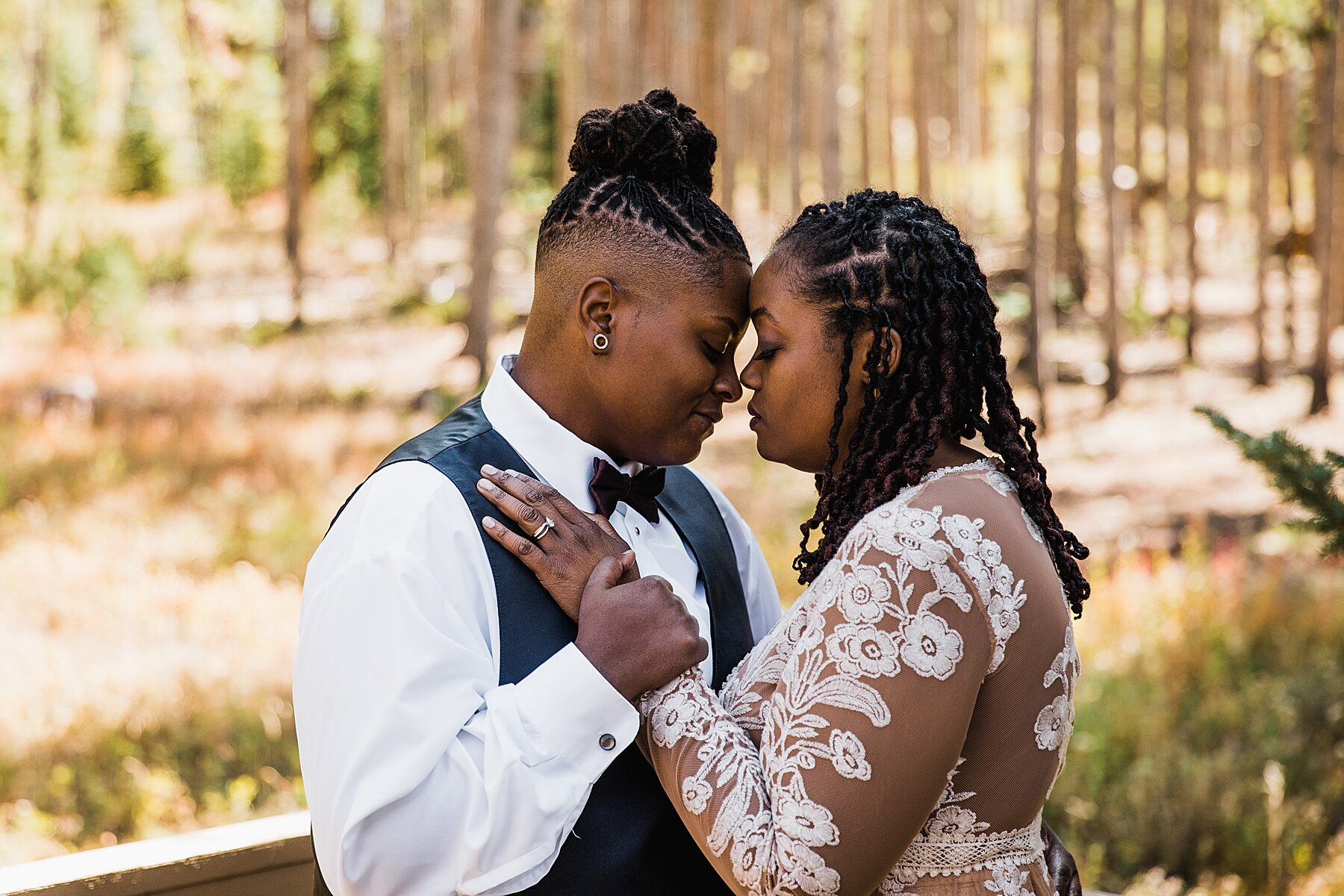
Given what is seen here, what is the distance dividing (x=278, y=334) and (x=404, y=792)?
14.7 metres

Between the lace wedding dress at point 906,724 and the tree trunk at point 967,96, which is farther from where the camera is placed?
the tree trunk at point 967,96

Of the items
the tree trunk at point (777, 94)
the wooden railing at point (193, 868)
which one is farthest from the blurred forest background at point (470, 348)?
the wooden railing at point (193, 868)

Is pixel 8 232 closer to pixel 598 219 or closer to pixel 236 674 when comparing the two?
pixel 236 674

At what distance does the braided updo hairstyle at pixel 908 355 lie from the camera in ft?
6.15

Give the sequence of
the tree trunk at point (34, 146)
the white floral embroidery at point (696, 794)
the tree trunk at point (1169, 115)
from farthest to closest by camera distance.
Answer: the tree trunk at point (1169, 115) < the tree trunk at point (34, 146) < the white floral embroidery at point (696, 794)

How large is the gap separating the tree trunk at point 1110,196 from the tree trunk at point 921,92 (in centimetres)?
397

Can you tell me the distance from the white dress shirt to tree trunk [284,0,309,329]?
557 inches

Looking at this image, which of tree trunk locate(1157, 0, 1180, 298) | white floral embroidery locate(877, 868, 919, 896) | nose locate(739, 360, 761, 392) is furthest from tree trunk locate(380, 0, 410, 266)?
white floral embroidery locate(877, 868, 919, 896)

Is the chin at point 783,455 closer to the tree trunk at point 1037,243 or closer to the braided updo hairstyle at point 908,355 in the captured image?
the braided updo hairstyle at point 908,355

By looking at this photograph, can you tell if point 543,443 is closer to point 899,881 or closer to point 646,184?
point 646,184

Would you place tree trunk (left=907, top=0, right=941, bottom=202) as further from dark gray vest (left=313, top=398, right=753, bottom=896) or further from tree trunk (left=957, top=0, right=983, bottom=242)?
dark gray vest (left=313, top=398, right=753, bottom=896)

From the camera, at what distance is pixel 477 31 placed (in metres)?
23.8

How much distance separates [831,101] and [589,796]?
38.2 ft

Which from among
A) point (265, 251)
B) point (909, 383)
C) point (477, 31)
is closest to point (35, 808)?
point (909, 383)
